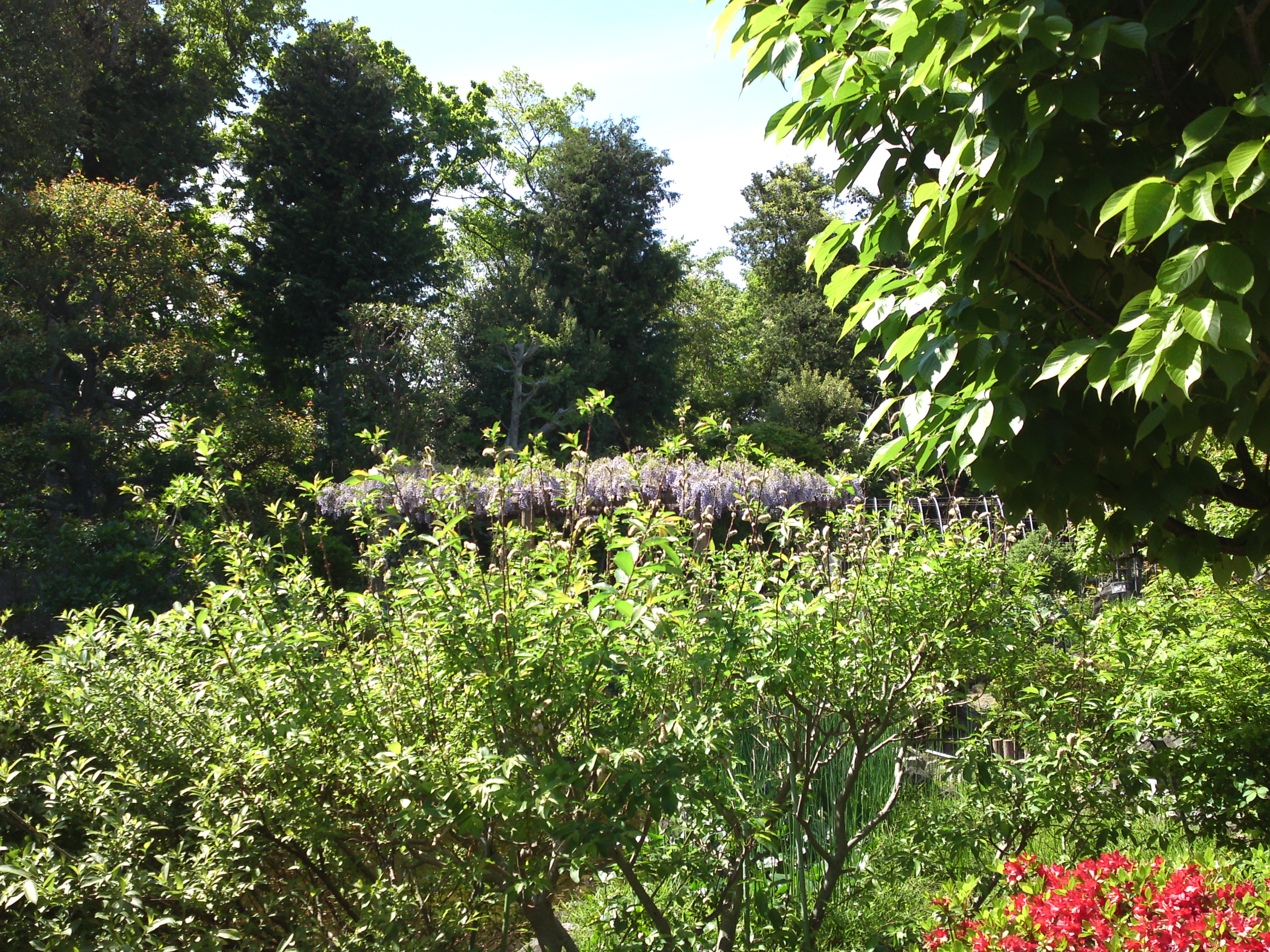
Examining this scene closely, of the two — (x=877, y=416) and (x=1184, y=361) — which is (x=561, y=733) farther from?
(x=1184, y=361)

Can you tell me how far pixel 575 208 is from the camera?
21438mm

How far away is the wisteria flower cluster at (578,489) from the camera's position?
2627mm

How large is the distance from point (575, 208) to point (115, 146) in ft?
33.0

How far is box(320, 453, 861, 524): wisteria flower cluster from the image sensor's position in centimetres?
263

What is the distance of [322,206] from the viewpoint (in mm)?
17734

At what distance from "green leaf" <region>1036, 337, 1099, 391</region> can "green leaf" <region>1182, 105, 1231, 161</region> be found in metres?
0.36

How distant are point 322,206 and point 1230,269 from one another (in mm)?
18828

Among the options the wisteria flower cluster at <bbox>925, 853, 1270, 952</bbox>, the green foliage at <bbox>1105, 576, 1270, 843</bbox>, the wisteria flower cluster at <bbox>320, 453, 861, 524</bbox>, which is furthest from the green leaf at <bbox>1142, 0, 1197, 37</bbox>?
the green foliage at <bbox>1105, 576, 1270, 843</bbox>

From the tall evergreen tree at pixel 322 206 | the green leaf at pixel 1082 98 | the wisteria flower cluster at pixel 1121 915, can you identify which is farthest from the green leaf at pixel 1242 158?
the tall evergreen tree at pixel 322 206

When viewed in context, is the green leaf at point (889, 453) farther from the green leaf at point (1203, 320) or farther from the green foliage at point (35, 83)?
the green foliage at point (35, 83)

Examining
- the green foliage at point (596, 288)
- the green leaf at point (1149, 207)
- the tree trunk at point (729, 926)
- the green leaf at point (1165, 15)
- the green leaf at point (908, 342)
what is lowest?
the tree trunk at point (729, 926)

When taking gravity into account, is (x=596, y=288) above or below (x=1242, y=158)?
above

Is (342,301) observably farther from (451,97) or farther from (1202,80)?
(1202,80)

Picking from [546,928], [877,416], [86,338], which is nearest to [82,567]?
[86,338]
